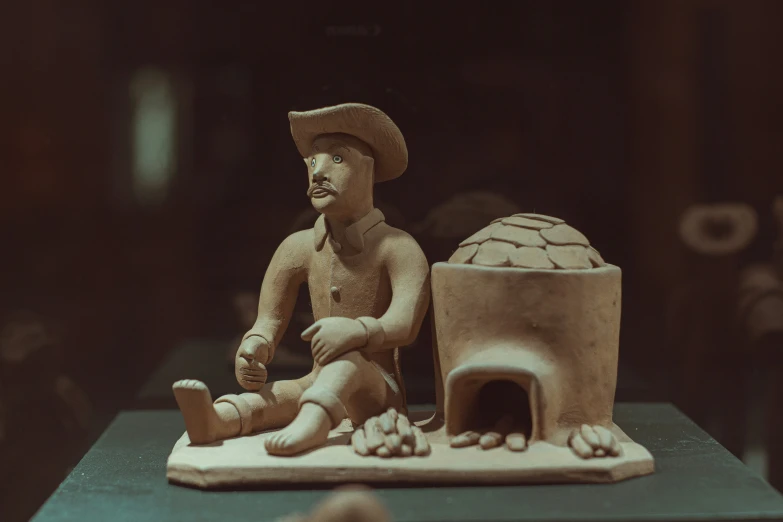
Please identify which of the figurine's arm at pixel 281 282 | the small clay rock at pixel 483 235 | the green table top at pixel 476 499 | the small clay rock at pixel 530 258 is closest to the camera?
the green table top at pixel 476 499

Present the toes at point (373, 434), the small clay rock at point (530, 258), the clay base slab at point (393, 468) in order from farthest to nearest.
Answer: the small clay rock at point (530, 258), the toes at point (373, 434), the clay base slab at point (393, 468)

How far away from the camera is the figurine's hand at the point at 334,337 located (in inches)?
95.4

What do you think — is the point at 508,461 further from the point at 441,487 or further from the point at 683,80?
the point at 683,80

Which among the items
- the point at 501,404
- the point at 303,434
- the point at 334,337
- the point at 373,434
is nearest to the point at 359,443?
the point at 373,434

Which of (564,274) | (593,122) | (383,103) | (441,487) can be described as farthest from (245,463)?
(593,122)

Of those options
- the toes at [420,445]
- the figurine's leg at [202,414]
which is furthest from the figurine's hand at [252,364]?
the toes at [420,445]

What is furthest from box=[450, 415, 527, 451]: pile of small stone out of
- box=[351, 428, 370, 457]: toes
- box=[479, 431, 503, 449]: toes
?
box=[351, 428, 370, 457]: toes

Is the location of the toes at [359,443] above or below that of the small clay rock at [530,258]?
below

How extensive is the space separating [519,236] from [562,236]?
12 centimetres

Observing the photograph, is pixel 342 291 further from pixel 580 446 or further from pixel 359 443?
pixel 580 446

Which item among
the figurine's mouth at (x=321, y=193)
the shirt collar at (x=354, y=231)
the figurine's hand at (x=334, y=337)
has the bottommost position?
the figurine's hand at (x=334, y=337)

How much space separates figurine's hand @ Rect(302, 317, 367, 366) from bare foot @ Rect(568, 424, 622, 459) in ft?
2.01

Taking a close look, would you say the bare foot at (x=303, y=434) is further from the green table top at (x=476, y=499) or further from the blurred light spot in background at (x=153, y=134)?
the blurred light spot in background at (x=153, y=134)

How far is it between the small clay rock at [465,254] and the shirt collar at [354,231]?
256 mm
